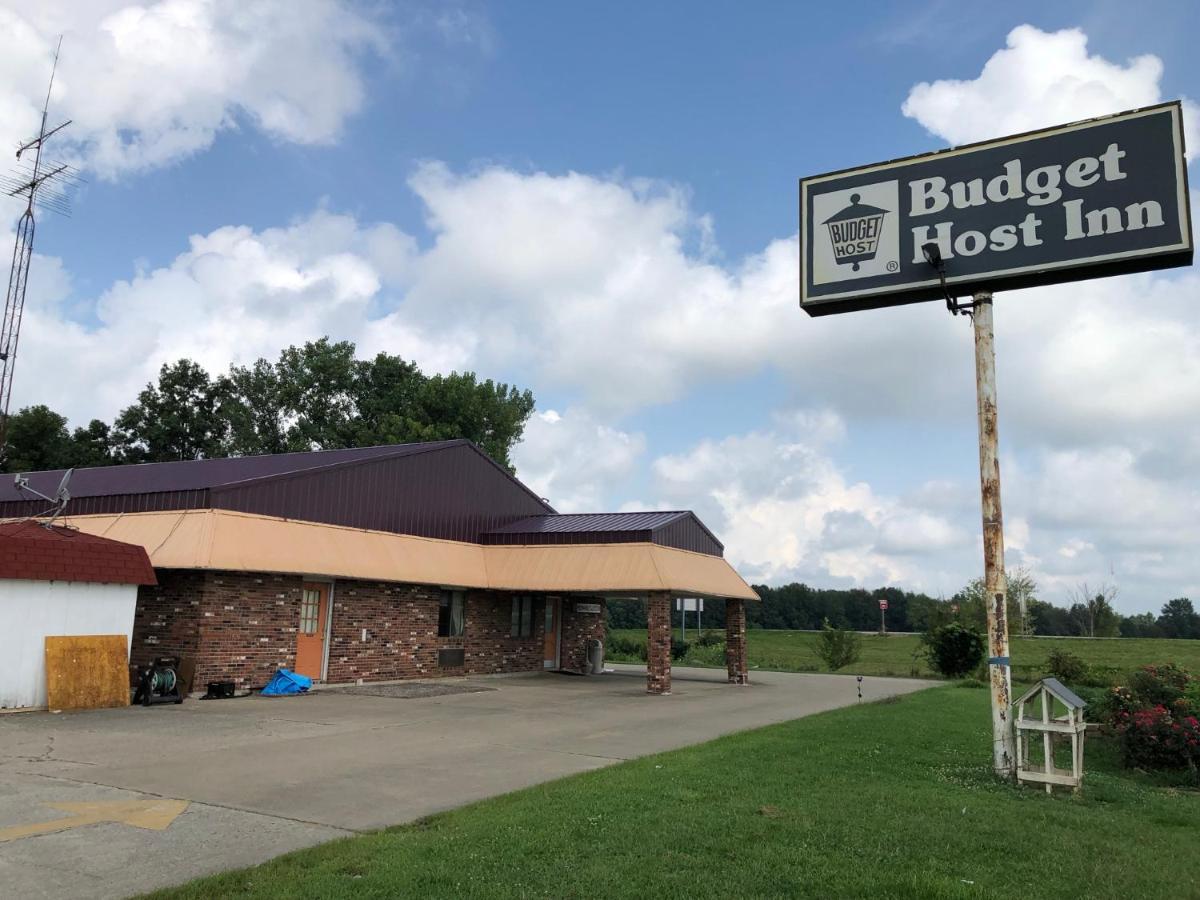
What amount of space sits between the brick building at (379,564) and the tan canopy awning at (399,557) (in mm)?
45

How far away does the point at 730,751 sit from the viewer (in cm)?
1116

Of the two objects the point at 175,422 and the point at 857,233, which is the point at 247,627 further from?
the point at 175,422

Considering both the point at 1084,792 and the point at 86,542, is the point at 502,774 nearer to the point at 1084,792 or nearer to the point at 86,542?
the point at 1084,792

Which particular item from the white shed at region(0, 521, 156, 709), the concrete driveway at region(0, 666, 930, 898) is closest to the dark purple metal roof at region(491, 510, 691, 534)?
the concrete driveway at region(0, 666, 930, 898)

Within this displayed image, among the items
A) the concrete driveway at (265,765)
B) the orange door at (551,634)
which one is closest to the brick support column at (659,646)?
the concrete driveway at (265,765)

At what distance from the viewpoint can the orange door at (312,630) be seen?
19.2 m

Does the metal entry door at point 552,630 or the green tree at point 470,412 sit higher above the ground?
the green tree at point 470,412

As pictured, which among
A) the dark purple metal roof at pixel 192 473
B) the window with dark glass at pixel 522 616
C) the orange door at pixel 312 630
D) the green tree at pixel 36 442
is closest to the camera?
the orange door at pixel 312 630

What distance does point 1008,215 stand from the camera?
11.4 meters

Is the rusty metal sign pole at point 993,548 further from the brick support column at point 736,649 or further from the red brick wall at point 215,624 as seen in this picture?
the brick support column at point 736,649

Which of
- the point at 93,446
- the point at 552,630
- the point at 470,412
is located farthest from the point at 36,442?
the point at 552,630

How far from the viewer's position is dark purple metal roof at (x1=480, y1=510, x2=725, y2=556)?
2319 cm

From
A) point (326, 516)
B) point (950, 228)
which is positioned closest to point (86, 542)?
point (326, 516)

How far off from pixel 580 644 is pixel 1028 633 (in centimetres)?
4154
